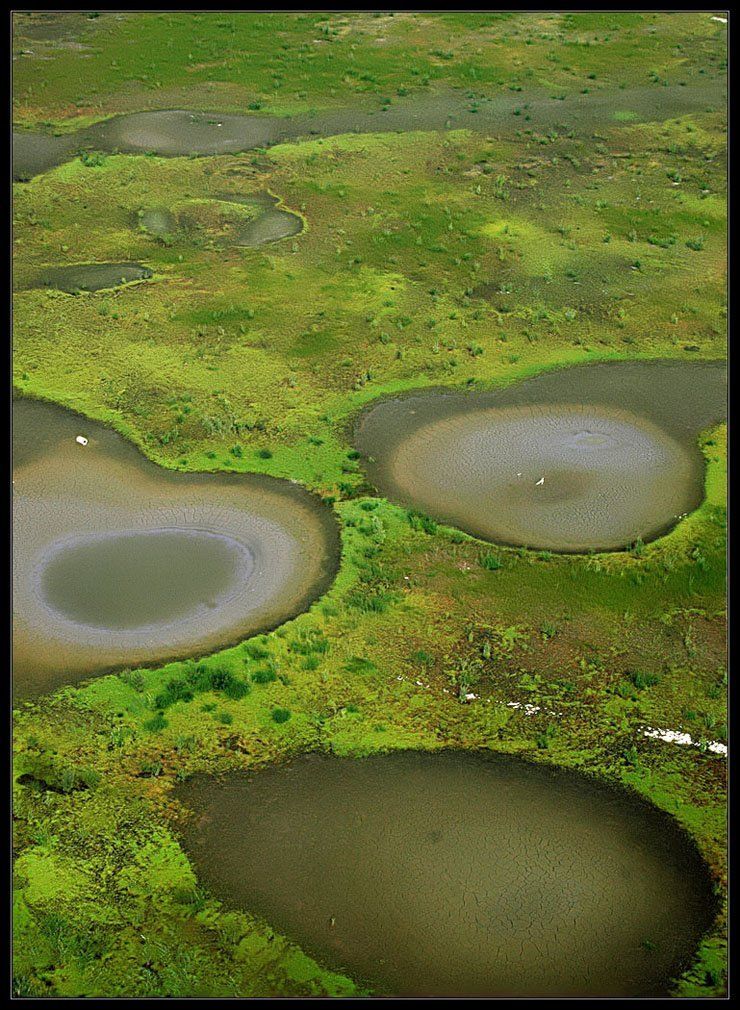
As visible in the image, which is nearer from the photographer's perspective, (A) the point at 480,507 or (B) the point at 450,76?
(A) the point at 480,507

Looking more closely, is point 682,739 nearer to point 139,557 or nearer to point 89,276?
point 139,557

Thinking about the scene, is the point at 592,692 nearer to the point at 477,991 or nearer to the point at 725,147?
the point at 477,991

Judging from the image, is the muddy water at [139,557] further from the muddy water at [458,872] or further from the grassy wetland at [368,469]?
the muddy water at [458,872]

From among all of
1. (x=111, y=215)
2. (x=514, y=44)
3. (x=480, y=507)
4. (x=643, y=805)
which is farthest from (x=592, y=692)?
(x=514, y=44)

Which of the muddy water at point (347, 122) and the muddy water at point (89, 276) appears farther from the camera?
the muddy water at point (347, 122)

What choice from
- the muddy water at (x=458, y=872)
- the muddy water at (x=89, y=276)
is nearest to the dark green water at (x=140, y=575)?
the muddy water at (x=458, y=872)

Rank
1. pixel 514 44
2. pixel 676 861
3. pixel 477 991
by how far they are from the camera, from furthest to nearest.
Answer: pixel 514 44 < pixel 676 861 < pixel 477 991
